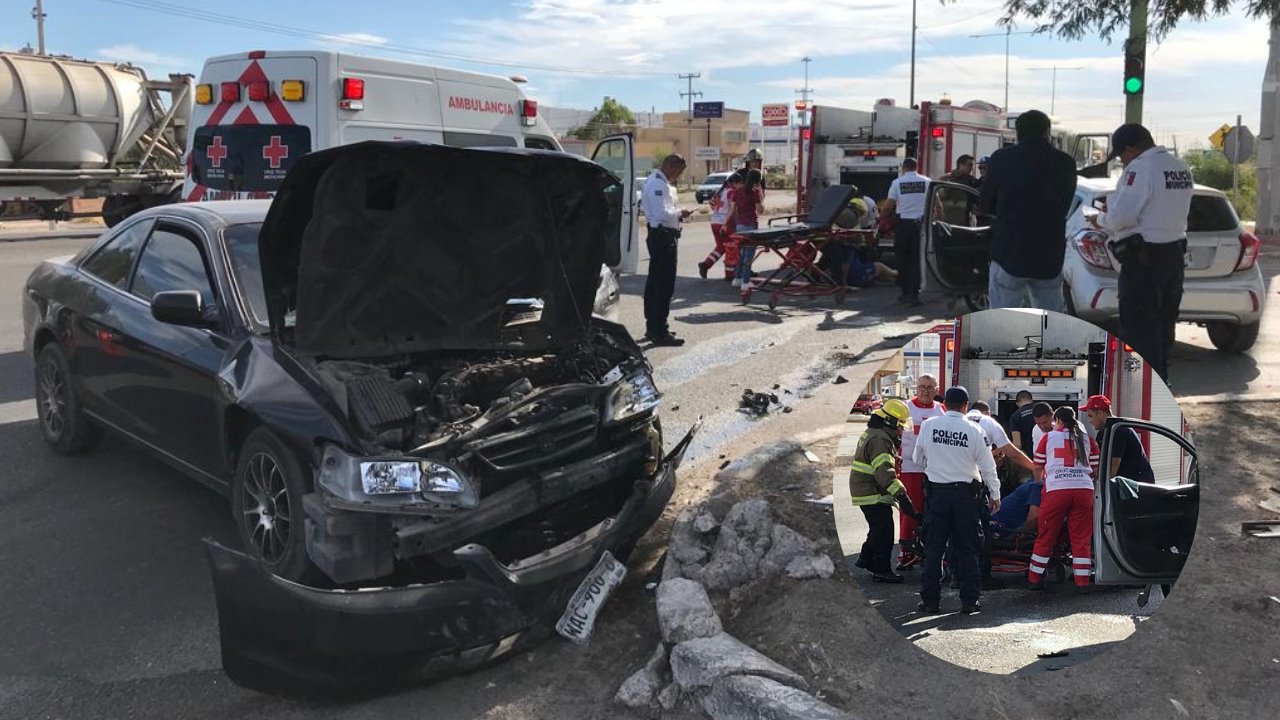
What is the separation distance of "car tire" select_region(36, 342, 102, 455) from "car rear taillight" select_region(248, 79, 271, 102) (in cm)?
250

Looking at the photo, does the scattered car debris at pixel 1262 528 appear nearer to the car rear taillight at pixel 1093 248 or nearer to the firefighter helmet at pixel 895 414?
the firefighter helmet at pixel 895 414

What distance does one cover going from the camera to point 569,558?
3.84 meters

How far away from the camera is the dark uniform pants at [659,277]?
9.63 m

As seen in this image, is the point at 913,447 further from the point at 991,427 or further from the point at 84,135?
the point at 84,135

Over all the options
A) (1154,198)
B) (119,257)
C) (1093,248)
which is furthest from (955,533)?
(1093,248)

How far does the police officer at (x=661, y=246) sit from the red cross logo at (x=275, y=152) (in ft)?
10.6

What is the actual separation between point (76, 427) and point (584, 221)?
3196 mm

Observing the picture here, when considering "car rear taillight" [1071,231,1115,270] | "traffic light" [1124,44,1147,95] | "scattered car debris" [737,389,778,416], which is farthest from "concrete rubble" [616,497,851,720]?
"traffic light" [1124,44,1147,95]

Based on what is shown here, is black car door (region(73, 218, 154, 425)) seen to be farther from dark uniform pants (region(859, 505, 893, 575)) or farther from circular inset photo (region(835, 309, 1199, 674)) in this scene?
circular inset photo (region(835, 309, 1199, 674))

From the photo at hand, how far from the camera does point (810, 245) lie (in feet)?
41.4

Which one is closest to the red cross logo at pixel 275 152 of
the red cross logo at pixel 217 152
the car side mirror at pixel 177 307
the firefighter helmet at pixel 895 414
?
the red cross logo at pixel 217 152

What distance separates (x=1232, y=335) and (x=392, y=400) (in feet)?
25.3

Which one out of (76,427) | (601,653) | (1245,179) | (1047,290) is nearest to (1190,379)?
(1047,290)

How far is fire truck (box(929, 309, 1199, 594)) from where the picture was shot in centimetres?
210
